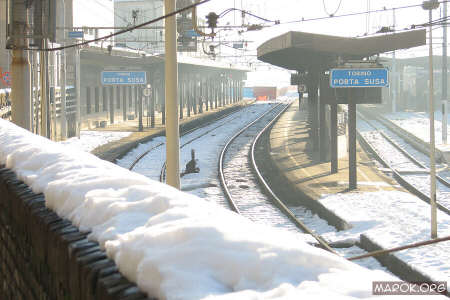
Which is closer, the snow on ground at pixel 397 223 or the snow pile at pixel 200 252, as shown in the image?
the snow pile at pixel 200 252

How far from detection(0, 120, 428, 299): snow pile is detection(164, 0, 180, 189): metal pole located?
21.6 ft

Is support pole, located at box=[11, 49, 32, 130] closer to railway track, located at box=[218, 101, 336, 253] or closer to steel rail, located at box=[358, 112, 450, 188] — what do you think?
railway track, located at box=[218, 101, 336, 253]

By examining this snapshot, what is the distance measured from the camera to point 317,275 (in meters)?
1.81

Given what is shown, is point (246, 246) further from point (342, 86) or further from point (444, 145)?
point (444, 145)

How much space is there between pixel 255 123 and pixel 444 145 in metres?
16.2

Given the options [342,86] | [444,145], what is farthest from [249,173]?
[444,145]

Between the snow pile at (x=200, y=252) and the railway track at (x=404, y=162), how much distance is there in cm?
1442

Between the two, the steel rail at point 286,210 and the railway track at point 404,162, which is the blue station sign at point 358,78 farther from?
the railway track at point 404,162

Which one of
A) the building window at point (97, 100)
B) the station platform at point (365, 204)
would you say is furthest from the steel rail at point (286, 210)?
the building window at point (97, 100)

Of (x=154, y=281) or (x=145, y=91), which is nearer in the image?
(x=154, y=281)

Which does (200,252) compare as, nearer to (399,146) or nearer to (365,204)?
(365,204)

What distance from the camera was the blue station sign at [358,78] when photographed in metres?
17.2

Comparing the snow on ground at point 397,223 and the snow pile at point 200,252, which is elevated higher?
the snow pile at point 200,252

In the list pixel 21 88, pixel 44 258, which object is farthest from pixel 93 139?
pixel 44 258
